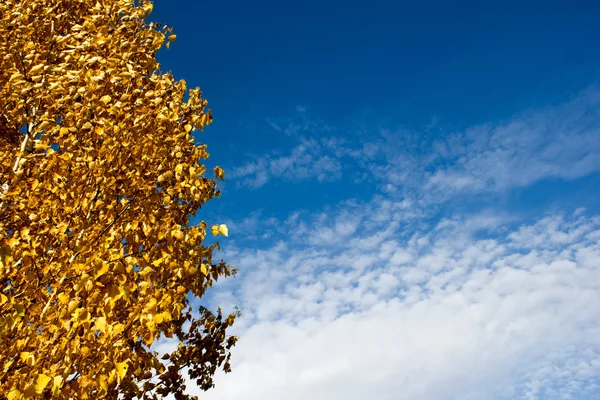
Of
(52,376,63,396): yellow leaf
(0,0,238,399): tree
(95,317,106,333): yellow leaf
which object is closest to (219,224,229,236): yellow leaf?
(0,0,238,399): tree

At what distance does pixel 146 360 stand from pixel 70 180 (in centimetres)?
188

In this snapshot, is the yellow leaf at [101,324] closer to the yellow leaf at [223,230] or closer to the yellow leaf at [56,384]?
the yellow leaf at [56,384]

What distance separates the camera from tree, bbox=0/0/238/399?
9.73 feet

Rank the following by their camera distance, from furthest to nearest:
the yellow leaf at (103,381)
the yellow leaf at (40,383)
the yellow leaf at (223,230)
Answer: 1. the yellow leaf at (223,230)
2. the yellow leaf at (103,381)
3. the yellow leaf at (40,383)

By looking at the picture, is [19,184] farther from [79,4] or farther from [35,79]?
[79,4]

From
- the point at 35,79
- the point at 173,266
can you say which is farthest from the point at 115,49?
the point at 173,266

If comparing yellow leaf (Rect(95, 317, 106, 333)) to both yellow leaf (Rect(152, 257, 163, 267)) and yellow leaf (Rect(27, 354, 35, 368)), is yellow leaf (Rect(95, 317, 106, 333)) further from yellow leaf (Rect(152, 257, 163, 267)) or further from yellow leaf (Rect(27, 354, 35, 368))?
yellow leaf (Rect(152, 257, 163, 267))

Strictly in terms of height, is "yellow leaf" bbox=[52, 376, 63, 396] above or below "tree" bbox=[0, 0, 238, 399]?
below

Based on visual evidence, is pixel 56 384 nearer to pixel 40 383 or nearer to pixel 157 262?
pixel 40 383

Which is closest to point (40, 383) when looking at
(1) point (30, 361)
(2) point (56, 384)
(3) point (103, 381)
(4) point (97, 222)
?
(2) point (56, 384)

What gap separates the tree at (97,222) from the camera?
2.97 meters

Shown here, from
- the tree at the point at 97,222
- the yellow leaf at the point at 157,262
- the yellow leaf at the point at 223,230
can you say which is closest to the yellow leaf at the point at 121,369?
the tree at the point at 97,222

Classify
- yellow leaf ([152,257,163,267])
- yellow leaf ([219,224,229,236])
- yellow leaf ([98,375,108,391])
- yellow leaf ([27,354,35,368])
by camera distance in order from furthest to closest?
yellow leaf ([219,224,229,236])
yellow leaf ([152,257,163,267])
yellow leaf ([98,375,108,391])
yellow leaf ([27,354,35,368])

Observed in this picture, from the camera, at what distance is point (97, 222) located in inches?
150
